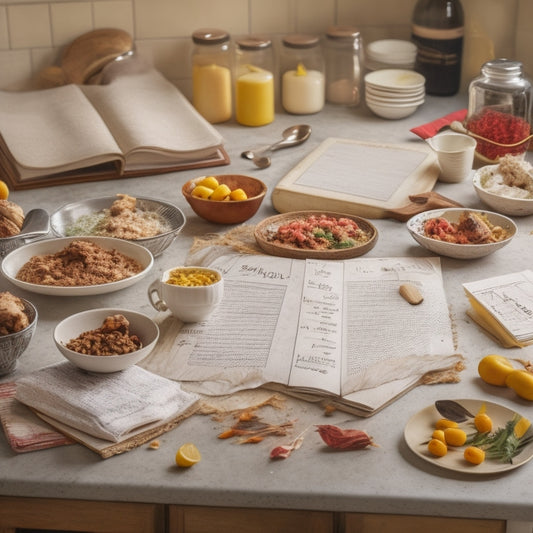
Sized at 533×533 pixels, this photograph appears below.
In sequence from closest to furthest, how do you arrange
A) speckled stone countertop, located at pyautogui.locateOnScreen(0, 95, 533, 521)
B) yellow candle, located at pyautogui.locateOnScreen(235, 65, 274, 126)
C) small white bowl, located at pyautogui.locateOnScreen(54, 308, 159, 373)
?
speckled stone countertop, located at pyautogui.locateOnScreen(0, 95, 533, 521), small white bowl, located at pyautogui.locateOnScreen(54, 308, 159, 373), yellow candle, located at pyautogui.locateOnScreen(235, 65, 274, 126)

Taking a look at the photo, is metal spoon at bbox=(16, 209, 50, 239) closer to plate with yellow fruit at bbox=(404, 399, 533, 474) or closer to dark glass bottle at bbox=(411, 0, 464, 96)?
plate with yellow fruit at bbox=(404, 399, 533, 474)

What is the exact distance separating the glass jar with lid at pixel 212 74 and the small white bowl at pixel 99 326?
133cm

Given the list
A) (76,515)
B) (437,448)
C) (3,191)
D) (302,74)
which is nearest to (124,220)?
(3,191)

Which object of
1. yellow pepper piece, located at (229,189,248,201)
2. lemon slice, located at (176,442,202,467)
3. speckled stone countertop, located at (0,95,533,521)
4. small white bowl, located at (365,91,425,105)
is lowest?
speckled stone countertop, located at (0,95,533,521)

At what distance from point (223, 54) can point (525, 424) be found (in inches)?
66.6

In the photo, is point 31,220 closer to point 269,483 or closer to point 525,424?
point 269,483

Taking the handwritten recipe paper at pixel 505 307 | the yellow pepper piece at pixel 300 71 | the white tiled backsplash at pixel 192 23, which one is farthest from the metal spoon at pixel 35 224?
the yellow pepper piece at pixel 300 71

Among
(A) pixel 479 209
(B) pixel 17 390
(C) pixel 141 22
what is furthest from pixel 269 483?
(C) pixel 141 22

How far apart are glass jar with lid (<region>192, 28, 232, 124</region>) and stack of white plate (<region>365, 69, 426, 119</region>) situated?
1.39 feet

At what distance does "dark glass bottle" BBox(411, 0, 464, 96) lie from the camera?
2725 millimetres

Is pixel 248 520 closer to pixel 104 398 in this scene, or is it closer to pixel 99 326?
pixel 104 398

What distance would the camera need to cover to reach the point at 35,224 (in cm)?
185

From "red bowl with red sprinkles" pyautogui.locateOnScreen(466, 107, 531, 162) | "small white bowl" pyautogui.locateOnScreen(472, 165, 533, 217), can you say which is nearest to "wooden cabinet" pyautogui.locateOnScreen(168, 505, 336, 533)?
"small white bowl" pyautogui.locateOnScreen(472, 165, 533, 217)

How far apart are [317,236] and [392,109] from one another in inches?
36.3
